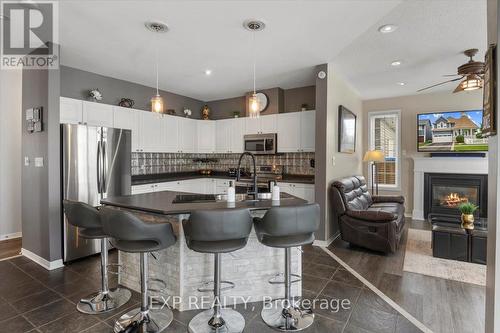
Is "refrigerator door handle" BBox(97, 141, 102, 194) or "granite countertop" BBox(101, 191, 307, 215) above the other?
"refrigerator door handle" BBox(97, 141, 102, 194)

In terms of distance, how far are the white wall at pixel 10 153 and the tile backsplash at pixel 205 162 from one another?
6.21ft

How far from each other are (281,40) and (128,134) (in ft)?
8.68

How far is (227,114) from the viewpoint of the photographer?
6.21 m

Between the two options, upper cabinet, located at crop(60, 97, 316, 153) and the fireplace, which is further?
the fireplace

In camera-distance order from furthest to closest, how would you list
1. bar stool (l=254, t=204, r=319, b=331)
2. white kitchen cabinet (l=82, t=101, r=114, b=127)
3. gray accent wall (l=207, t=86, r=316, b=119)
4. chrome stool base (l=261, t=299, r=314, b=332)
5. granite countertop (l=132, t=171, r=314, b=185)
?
gray accent wall (l=207, t=86, r=316, b=119), granite countertop (l=132, t=171, r=314, b=185), white kitchen cabinet (l=82, t=101, r=114, b=127), chrome stool base (l=261, t=299, r=314, b=332), bar stool (l=254, t=204, r=319, b=331)

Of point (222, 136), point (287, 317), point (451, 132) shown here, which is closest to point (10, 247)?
point (222, 136)

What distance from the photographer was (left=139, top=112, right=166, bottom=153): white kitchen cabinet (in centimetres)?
475

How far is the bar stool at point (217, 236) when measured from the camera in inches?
72.2

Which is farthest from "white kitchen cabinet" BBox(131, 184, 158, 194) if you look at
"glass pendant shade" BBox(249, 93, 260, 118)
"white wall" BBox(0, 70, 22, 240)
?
"glass pendant shade" BBox(249, 93, 260, 118)

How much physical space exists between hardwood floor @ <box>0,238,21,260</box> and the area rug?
5.27m

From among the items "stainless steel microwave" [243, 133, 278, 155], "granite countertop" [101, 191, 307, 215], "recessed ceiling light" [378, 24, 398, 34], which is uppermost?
"recessed ceiling light" [378, 24, 398, 34]

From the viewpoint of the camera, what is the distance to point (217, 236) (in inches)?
73.0

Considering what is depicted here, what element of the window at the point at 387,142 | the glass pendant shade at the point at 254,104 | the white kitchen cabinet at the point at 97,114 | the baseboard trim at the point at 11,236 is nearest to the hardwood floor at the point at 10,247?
the baseboard trim at the point at 11,236

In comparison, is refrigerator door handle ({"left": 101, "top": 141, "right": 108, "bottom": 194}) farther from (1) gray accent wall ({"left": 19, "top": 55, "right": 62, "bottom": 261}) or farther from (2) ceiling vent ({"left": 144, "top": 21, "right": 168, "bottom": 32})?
(2) ceiling vent ({"left": 144, "top": 21, "right": 168, "bottom": 32})
